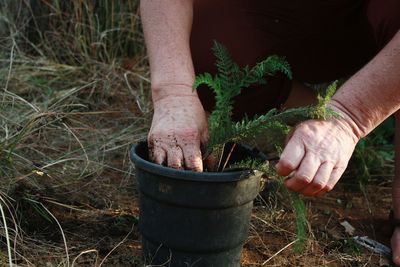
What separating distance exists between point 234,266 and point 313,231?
1.63 ft

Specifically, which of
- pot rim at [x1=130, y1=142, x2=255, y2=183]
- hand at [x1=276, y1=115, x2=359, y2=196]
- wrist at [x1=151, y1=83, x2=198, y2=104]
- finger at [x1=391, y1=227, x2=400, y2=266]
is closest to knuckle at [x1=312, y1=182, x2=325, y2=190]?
hand at [x1=276, y1=115, x2=359, y2=196]

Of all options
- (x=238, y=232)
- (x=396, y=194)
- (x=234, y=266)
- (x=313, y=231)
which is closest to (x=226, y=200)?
(x=238, y=232)

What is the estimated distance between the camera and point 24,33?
328 centimetres

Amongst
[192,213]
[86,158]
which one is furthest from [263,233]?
[86,158]

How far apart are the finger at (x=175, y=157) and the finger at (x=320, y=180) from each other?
0.99 feet

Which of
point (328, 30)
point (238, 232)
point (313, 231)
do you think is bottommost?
point (313, 231)

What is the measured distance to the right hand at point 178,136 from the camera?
1489 millimetres

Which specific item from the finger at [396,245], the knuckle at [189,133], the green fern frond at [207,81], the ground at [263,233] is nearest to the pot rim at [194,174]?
the knuckle at [189,133]

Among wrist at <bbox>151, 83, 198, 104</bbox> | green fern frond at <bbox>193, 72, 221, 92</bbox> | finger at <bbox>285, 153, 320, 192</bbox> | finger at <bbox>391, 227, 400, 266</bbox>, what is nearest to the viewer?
finger at <bbox>285, 153, 320, 192</bbox>

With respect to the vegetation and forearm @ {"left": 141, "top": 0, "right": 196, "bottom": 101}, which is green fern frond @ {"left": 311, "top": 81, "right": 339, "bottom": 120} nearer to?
forearm @ {"left": 141, "top": 0, "right": 196, "bottom": 101}

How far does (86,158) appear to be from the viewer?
2172 millimetres

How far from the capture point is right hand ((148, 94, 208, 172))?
1.49 m

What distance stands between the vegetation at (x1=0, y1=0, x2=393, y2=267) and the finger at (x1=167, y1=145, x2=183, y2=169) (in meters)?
0.32

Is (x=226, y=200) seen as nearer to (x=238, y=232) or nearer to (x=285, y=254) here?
(x=238, y=232)
